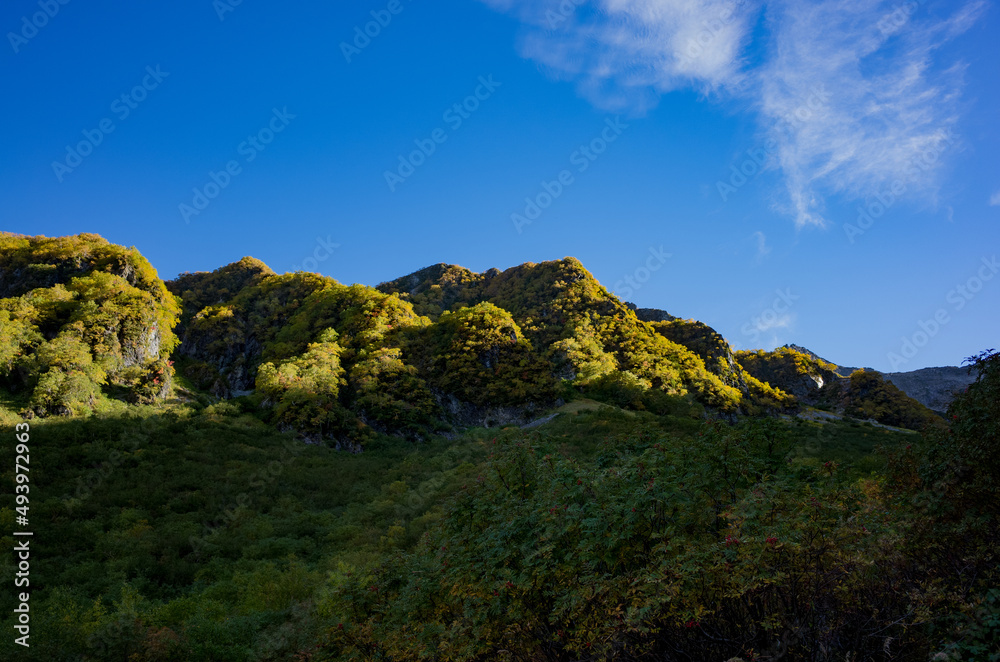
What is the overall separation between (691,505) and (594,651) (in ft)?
5.67

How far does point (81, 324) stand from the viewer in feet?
79.5

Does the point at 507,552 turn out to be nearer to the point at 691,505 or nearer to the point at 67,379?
the point at 691,505

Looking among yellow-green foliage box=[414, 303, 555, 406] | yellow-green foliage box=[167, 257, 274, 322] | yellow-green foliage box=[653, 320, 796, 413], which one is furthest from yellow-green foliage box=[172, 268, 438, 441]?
yellow-green foliage box=[653, 320, 796, 413]

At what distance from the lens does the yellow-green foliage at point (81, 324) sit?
2092cm

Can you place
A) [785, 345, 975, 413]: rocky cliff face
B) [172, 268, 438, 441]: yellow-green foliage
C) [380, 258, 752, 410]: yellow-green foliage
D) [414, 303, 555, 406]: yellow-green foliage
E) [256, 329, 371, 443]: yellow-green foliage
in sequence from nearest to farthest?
[256, 329, 371, 443]: yellow-green foliage → [172, 268, 438, 441]: yellow-green foliage → [414, 303, 555, 406]: yellow-green foliage → [380, 258, 752, 410]: yellow-green foliage → [785, 345, 975, 413]: rocky cliff face

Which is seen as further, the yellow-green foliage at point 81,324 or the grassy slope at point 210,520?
the yellow-green foliage at point 81,324

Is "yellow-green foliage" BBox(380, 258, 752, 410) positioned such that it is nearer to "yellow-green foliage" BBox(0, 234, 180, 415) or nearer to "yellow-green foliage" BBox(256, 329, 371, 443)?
"yellow-green foliage" BBox(256, 329, 371, 443)

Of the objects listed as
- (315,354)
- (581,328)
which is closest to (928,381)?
(581,328)

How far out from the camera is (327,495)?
19516 mm

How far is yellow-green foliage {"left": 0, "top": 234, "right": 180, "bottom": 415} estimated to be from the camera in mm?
20922

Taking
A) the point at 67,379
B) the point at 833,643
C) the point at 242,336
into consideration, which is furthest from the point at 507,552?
the point at 242,336

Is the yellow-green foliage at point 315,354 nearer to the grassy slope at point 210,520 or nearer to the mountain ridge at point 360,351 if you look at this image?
the mountain ridge at point 360,351

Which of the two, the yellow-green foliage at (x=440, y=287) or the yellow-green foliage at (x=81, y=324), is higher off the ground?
the yellow-green foliage at (x=440, y=287)

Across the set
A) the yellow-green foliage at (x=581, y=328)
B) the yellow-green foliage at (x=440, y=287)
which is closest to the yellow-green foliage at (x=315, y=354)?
the yellow-green foliage at (x=581, y=328)
